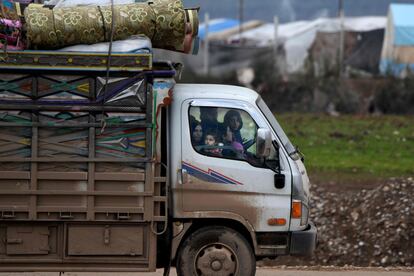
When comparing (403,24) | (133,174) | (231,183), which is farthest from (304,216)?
(403,24)

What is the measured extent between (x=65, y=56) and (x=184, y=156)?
149 centimetres

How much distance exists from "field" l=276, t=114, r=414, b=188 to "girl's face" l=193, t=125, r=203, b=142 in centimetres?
817

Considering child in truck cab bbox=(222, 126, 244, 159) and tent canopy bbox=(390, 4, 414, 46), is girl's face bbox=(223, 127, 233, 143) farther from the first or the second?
tent canopy bbox=(390, 4, 414, 46)

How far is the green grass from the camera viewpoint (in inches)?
703

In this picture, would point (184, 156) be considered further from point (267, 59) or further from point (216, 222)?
point (267, 59)

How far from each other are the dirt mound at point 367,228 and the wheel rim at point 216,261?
3.98m

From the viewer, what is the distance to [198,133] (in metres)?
8.67

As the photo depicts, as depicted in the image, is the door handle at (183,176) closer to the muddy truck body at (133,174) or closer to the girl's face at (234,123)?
the muddy truck body at (133,174)

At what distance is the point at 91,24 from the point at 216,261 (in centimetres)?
262

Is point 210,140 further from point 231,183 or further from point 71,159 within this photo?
point 71,159

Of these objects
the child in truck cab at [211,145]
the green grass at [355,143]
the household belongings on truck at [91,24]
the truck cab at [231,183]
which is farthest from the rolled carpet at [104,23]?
the green grass at [355,143]

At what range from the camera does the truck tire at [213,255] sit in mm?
8742

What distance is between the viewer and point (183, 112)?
870 cm

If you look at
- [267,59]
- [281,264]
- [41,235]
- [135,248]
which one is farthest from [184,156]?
[267,59]
